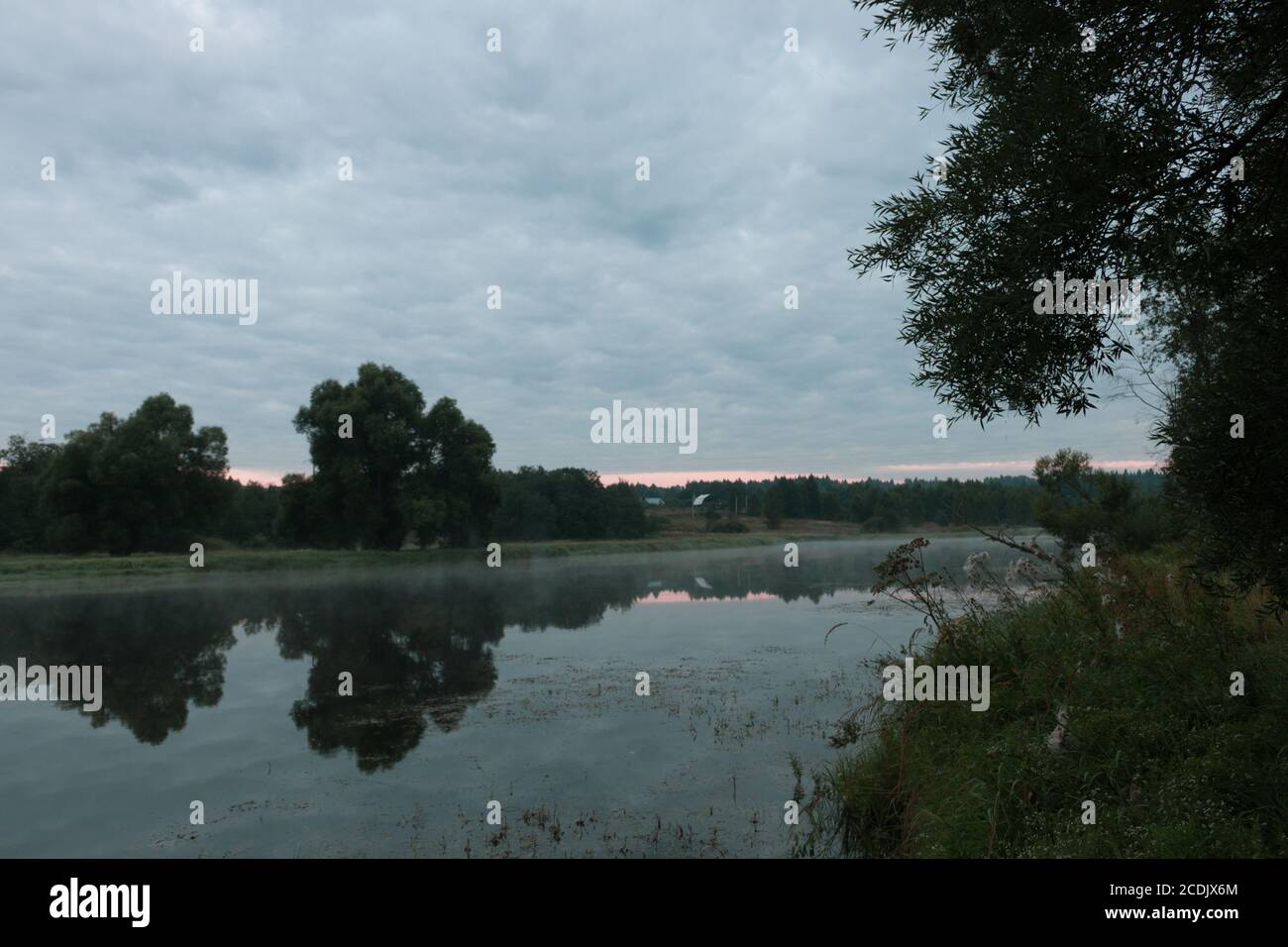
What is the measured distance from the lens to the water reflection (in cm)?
1218

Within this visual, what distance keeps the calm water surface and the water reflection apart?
0.34 ft

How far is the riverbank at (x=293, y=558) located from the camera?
36.9 meters

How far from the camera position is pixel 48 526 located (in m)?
46.3

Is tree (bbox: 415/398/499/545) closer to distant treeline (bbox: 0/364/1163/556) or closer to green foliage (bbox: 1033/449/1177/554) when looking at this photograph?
distant treeline (bbox: 0/364/1163/556)

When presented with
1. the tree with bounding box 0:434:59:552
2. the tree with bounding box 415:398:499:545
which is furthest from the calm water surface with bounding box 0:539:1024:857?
the tree with bounding box 0:434:59:552

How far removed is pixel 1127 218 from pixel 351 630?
65.6ft

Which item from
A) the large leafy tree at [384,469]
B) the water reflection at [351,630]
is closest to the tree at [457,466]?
the large leafy tree at [384,469]

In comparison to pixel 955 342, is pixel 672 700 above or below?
below

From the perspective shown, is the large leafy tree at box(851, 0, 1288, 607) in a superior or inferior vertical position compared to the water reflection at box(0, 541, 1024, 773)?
superior
